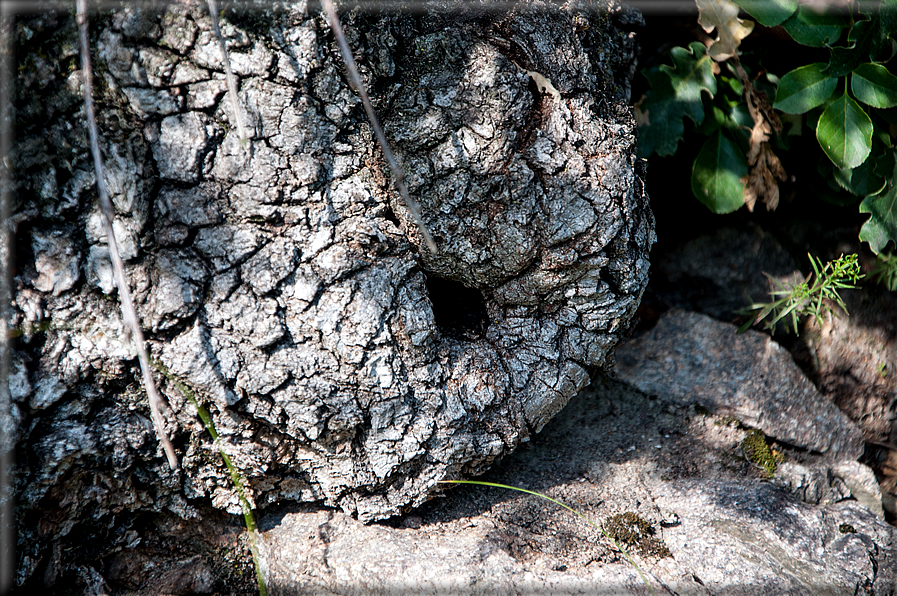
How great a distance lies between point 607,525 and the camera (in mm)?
1687

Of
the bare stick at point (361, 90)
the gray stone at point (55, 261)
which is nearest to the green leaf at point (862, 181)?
the bare stick at point (361, 90)

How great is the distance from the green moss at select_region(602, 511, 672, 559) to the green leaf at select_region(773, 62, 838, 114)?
149 centimetres

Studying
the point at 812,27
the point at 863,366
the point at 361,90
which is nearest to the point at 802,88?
the point at 812,27

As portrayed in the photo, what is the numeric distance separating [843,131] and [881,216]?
0.40m

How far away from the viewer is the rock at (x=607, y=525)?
4.97 ft

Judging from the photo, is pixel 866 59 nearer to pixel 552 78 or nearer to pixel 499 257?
pixel 552 78

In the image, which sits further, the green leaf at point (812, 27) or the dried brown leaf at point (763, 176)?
the dried brown leaf at point (763, 176)

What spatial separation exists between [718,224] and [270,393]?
2070mm

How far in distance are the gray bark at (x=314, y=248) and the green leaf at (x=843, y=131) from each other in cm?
79

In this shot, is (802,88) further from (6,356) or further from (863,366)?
(6,356)

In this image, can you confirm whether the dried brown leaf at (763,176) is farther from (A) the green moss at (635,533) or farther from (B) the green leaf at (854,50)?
(A) the green moss at (635,533)

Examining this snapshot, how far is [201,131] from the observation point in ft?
4.51

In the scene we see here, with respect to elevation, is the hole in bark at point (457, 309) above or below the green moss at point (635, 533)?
above

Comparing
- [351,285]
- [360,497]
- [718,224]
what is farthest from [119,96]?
[718,224]
